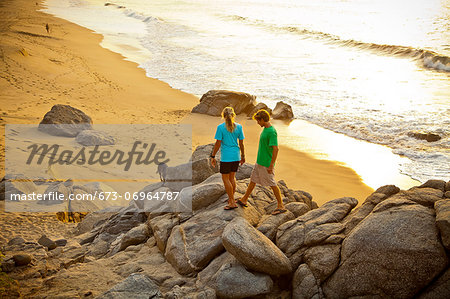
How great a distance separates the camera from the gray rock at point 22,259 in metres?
6.09

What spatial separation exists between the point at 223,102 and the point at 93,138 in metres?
6.59

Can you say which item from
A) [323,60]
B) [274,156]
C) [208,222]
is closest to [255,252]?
[208,222]

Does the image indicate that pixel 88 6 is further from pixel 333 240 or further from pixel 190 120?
pixel 333 240

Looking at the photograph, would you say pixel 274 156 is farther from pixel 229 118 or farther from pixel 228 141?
pixel 229 118

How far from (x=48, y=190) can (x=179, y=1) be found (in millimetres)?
75552

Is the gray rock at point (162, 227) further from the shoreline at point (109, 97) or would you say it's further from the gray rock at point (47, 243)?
the shoreline at point (109, 97)

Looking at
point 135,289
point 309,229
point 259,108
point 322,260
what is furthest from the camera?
point 259,108

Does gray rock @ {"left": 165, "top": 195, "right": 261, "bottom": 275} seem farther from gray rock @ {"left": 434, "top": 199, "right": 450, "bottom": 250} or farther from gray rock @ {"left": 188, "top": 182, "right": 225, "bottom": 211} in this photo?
gray rock @ {"left": 434, "top": 199, "right": 450, "bottom": 250}

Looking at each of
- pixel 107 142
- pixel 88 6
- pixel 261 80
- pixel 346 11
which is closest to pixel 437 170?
pixel 107 142

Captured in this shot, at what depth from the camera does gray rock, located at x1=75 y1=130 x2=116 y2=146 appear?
12.7 meters

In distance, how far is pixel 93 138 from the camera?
42.0 ft

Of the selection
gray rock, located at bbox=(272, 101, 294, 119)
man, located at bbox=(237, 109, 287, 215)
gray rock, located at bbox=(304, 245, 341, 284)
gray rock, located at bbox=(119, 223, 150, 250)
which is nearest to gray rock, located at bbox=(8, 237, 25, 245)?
gray rock, located at bbox=(119, 223, 150, 250)

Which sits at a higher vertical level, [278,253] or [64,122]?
[278,253]

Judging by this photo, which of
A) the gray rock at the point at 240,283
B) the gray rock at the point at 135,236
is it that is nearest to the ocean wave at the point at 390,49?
the gray rock at the point at 135,236
